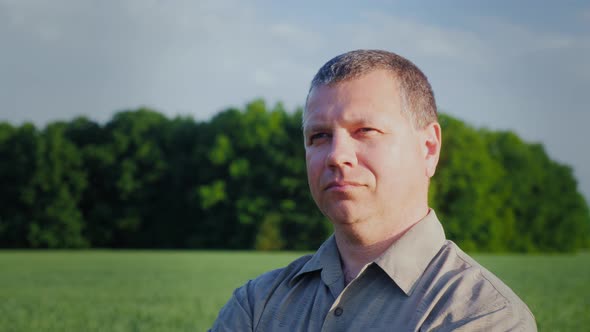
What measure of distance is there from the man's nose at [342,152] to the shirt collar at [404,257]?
1.21ft

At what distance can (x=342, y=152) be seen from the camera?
8.75 ft

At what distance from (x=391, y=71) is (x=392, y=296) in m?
0.86

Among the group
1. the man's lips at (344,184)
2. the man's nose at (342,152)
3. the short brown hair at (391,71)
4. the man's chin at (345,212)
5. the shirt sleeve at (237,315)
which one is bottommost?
the shirt sleeve at (237,315)

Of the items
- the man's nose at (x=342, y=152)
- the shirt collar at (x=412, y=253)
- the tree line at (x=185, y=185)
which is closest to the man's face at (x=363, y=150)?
the man's nose at (x=342, y=152)

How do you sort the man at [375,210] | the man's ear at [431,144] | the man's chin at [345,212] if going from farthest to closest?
the man's ear at [431,144] < the man's chin at [345,212] < the man at [375,210]

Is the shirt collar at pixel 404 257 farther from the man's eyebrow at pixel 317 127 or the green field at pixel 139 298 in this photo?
the green field at pixel 139 298

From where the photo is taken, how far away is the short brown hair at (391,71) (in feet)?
8.87

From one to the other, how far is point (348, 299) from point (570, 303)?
51.5ft

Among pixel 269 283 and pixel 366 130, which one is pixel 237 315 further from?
pixel 366 130

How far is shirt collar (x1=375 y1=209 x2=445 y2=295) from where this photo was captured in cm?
262

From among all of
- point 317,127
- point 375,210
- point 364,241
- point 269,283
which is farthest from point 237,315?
point 317,127

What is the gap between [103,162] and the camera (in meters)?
72.0

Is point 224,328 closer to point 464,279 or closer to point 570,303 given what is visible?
point 464,279

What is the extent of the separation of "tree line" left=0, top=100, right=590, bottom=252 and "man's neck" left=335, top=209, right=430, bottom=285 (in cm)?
6464
